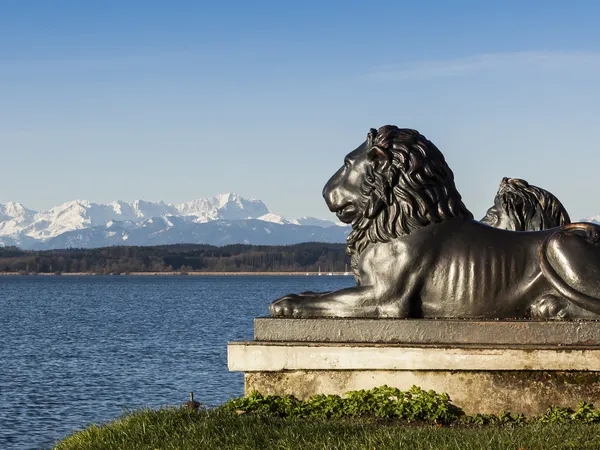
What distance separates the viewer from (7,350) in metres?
47.7

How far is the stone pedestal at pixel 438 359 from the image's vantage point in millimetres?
8016

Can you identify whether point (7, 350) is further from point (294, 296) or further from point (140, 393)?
point (294, 296)

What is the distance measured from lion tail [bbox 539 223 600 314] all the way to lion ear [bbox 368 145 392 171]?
4.62 feet

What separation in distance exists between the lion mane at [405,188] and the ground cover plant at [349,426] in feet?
4.44

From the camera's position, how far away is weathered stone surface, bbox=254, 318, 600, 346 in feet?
26.5

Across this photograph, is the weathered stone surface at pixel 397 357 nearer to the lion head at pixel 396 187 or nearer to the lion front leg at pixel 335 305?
the lion front leg at pixel 335 305

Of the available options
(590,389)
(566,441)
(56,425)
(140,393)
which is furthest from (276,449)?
(140,393)

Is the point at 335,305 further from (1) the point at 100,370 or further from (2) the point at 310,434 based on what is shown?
(1) the point at 100,370

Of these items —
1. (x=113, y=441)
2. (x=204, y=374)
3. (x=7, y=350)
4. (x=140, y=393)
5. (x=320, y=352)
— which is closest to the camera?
(x=113, y=441)

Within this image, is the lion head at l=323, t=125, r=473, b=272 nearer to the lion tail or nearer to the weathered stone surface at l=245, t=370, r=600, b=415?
the lion tail

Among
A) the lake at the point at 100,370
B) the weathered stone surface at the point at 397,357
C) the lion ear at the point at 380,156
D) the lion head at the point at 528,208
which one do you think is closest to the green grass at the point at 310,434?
the weathered stone surface at the point at 397,357

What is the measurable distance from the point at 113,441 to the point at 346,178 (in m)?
2.85

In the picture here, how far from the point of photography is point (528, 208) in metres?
10.7

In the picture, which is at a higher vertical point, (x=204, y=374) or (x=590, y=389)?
(x=590, y=389)
